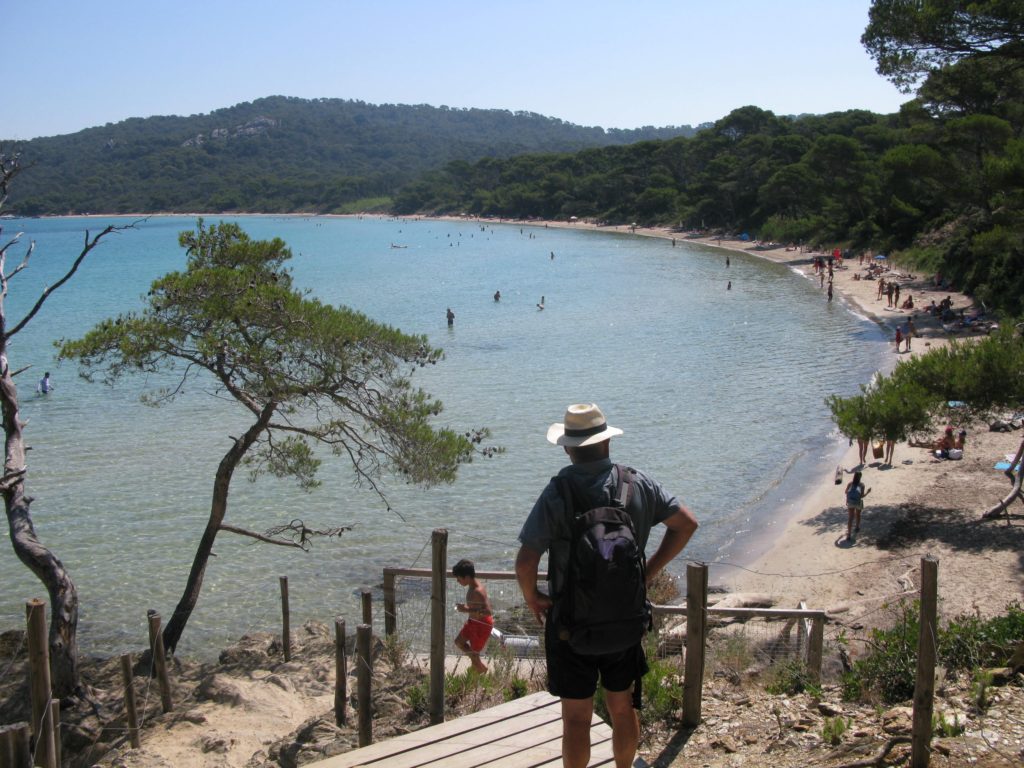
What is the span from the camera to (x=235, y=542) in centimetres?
1536

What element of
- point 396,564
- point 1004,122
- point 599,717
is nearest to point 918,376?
point 396,564

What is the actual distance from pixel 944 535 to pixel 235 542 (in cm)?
1135

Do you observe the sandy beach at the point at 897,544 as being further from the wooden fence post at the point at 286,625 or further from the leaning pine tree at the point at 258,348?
the wooden fence post at the point at 286,625

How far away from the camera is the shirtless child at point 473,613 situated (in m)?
7.44

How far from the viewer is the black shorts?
377 centimetres

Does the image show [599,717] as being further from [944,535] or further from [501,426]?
[501,426]

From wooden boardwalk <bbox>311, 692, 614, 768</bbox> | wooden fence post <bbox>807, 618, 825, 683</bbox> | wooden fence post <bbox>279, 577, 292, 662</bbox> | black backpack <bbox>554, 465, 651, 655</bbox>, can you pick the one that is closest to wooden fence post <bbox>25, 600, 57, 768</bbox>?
wooden boardwalk <bbox>311, 692, 614, 768</bbox>

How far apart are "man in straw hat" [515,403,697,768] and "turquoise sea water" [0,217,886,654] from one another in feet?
29.7

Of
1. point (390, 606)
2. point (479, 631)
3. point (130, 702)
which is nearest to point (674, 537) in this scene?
point (479, 631)

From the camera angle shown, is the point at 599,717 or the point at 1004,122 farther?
the point at 1004,122

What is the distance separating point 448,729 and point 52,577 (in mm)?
5110

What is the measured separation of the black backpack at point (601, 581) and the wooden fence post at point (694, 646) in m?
1.82

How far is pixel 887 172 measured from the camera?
44.5 m

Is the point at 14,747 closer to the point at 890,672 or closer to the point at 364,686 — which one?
the point at 364,686
